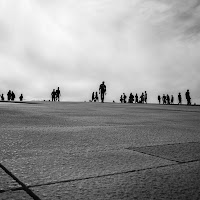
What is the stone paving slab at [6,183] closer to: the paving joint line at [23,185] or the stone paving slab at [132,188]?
the paving joint line at [23,185]

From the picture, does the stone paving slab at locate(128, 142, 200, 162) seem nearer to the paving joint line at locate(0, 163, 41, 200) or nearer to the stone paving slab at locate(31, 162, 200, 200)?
the stone paving slab at locate(31, 162, 200, 200)

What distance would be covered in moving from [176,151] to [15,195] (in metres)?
1.84

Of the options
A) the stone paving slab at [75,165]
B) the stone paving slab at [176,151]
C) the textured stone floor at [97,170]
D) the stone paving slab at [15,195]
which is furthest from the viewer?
the stone paving slab at [176,151]

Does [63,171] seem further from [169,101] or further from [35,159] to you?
[169,101]

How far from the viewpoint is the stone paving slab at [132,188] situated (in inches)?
54.1

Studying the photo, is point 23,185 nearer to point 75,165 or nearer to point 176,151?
point 75,165

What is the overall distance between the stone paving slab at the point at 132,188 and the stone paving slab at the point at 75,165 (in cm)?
14

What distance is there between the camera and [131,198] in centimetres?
136

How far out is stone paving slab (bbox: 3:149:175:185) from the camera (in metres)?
1.68

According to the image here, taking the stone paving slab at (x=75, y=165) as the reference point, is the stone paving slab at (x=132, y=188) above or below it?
below

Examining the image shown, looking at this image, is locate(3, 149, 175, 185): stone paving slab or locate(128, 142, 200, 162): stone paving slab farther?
locate(128, 142, 200, 162): stone paving slab

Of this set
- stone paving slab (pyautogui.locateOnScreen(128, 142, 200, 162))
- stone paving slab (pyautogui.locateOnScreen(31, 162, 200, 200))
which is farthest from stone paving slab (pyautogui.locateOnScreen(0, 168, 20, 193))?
stone paving slab (pyautogui.locateOnScreen(128, 142, 200, 162))

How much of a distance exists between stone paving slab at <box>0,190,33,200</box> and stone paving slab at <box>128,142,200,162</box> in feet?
4.71

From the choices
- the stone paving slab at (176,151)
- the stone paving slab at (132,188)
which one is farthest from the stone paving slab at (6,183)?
the stone paving slab at (176,151)
